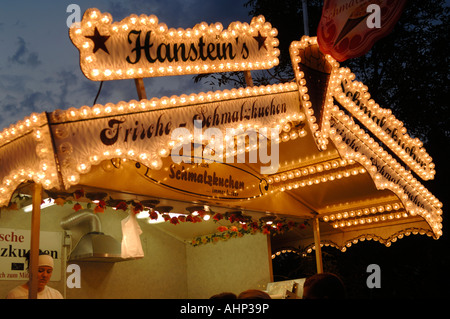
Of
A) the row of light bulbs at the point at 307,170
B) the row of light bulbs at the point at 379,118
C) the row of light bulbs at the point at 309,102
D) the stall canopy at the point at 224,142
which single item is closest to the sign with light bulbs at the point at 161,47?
the stall canopy at the point at 224,142

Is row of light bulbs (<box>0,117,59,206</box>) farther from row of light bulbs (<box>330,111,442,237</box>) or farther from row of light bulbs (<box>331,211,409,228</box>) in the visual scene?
row of light bulbs (<box>331,211,409,228</box>)

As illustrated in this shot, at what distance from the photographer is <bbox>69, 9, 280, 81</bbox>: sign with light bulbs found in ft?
15.1

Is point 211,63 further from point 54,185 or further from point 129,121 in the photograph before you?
point 54,185

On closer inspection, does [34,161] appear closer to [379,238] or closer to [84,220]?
[84,220]

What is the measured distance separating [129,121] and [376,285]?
11.4 meters

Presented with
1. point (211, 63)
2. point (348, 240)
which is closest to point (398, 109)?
point (348, 240)

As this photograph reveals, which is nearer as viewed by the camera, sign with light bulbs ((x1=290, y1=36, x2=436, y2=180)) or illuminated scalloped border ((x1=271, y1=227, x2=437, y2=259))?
sign with light bulbs ((x1=290, y1=36, x2=436, y2=180))

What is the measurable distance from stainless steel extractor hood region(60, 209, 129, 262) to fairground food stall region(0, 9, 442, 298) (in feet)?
0.09

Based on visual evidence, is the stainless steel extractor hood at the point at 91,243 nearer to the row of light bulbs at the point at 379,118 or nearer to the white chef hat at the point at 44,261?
the white chef hat at the point at 44,261

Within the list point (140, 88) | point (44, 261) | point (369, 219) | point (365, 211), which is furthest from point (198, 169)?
point (369, 219)

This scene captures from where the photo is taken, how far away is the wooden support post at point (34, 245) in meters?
4.77

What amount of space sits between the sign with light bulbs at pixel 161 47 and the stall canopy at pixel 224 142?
0.01m

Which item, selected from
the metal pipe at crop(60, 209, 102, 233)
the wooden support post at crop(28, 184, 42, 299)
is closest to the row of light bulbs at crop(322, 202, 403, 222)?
the metal pipe at crop(60, 209, 102, 233)

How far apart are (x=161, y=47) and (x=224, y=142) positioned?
1.41 metres
